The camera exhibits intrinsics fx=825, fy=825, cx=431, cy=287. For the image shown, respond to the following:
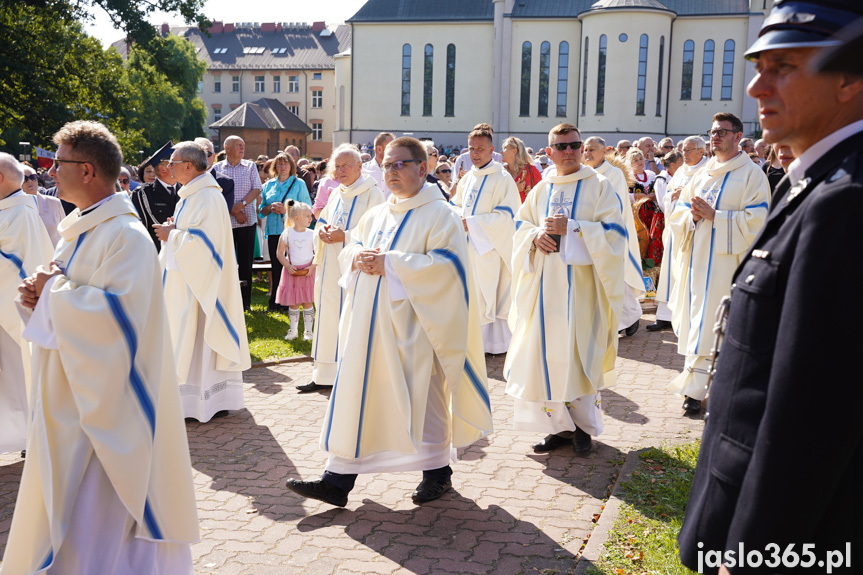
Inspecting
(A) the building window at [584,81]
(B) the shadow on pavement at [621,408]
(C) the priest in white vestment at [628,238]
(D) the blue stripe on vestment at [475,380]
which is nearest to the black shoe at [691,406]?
(B) the shadow on pavement at [621,408]

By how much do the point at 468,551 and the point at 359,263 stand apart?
5.92ft

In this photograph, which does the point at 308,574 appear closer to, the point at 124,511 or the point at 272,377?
the point at 124,511

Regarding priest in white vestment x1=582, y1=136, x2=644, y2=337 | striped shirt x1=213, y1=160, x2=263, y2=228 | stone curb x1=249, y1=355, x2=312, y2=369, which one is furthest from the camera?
striped shirt x1=213, y1=160, x2=263, y2=228

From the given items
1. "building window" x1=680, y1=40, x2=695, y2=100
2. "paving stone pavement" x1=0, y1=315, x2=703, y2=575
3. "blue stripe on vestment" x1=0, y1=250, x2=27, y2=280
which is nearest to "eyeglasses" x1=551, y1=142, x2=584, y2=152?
"paving stone pavement" x1=0, y1=315, x2=703, y2=575

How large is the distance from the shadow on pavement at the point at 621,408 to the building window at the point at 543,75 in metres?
49.4

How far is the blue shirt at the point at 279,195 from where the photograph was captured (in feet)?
40.4

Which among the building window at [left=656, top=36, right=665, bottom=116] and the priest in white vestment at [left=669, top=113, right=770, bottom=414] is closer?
the priest in white vestment at [left=669, top=113, right=770, bottom=414]

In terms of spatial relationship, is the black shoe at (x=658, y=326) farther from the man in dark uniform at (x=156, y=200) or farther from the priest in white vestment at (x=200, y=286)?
the man in dark uniform at (x=156, y=200)

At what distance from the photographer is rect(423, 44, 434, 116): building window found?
58.8 meters

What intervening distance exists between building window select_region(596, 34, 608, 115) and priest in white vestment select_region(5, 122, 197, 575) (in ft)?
168

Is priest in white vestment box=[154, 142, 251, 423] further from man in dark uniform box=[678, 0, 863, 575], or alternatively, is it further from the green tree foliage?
the green tree foliage

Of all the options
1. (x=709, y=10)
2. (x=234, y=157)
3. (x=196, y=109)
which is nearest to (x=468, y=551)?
(x=234, y=157)

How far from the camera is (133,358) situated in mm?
3492

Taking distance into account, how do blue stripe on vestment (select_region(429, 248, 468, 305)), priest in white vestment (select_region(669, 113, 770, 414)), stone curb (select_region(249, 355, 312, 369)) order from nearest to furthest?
blue stripe on vestment (select_region(429, 248, 468, 305)), priest in white vestment (select_region(669, 113, 770, 414)), stone curb (select_region(249, 355, 312, 369))
